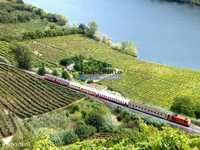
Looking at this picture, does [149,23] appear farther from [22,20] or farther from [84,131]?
[84,131]

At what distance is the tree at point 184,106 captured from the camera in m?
39.5

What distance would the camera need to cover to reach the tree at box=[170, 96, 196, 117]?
39.5 m

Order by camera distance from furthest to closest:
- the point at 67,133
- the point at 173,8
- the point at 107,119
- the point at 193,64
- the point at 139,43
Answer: the point at 173,8, the point at 139,43, the point at 193,64, the point at 107,119, the point at 67,133

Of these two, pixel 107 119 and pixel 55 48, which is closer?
pixel 107 119

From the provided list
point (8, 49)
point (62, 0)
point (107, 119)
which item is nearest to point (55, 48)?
point (8, 49)

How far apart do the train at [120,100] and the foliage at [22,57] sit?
9.60ft

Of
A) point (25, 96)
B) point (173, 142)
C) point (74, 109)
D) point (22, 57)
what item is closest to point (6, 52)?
point (22, 57)

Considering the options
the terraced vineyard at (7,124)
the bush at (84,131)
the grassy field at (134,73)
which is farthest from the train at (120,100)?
the terraced vineyard at (7,124)

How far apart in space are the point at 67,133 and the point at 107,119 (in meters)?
4.10

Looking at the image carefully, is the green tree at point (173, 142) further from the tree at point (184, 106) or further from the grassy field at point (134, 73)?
the grassy field at point (134, 73)

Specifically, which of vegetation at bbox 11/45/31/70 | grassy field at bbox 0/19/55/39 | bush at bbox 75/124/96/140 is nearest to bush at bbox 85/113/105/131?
bush at bbox 75/124/96/140

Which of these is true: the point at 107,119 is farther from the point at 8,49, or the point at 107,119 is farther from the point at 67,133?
the point at 8,49

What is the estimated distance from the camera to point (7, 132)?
33781 mm

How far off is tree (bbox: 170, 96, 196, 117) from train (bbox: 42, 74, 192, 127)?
1.84 meters
